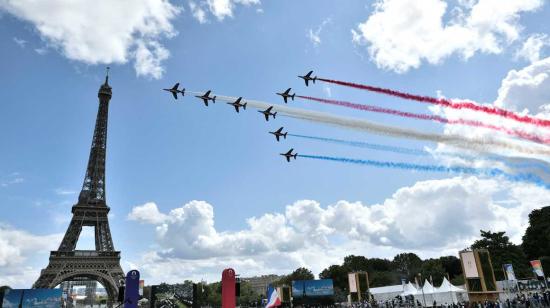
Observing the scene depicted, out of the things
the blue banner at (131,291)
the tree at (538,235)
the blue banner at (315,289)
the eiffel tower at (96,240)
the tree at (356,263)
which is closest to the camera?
the blue banner at (131,291)

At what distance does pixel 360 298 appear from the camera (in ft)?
268

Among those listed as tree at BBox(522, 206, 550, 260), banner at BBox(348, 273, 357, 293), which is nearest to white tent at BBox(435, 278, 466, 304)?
banner at BBox(348, 273, 357, 293)

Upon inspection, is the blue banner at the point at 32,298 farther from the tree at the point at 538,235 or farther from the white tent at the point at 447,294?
the tree at the point at 538,235

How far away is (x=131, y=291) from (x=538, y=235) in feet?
369

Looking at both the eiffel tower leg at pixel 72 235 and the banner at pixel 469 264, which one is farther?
the eiffel tower leg at pixel 72 235

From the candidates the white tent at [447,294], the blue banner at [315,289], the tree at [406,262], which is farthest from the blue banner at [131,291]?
the tree at [406,262]

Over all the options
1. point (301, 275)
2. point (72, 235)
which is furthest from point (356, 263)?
point (72, 235)

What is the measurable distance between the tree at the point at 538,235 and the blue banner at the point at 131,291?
4119 inches

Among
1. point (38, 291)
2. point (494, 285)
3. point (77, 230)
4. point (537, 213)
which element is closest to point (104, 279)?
point (77, 230)

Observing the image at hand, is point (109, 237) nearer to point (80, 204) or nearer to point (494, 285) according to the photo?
point (80, 204)

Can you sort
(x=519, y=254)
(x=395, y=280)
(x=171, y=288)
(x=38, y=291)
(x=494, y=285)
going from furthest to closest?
(x=395, y=280)
(x=519, y=254)
(x=171, y=288)
(x=38, y=291)
(x=494, y=285)

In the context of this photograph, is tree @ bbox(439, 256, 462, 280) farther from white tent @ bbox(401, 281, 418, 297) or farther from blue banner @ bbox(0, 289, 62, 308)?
blue banner @ bbox(0, 289, 62, 308)

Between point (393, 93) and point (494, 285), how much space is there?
32376 millimetres

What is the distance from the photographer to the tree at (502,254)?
100m
